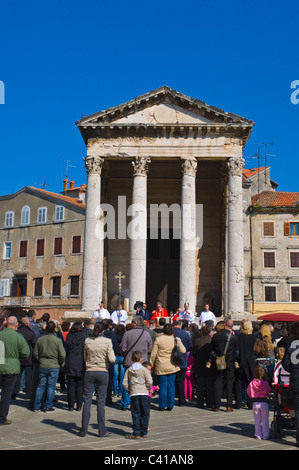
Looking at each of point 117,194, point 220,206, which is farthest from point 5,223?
Answer: point 220,206

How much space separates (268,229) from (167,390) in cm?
3257

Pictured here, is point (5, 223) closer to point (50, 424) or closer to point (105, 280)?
point (105, 280)

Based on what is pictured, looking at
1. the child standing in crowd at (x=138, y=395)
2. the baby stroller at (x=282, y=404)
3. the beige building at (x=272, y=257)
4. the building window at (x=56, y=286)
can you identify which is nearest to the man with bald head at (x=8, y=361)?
the child standing in crowd at (x=138, y=395)

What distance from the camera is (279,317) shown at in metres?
28.9

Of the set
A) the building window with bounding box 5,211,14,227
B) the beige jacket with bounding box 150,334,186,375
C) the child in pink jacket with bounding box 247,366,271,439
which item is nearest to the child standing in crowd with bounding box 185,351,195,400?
the beige jacket with bounding box 150,334,186,375

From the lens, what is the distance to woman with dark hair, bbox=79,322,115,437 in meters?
8.48

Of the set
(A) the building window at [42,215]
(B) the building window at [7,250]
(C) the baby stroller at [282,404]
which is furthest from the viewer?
(B) the building window at [7,250]

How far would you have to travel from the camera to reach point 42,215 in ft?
151

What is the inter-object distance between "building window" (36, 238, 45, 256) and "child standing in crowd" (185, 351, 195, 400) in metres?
33.3

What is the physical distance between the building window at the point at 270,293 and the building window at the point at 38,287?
58.8 ft

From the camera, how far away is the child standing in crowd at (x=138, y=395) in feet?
27.4

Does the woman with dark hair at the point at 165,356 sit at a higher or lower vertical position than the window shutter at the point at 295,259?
lower

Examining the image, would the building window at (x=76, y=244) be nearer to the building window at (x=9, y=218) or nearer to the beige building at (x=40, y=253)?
the beige building at (x=40, y=253)

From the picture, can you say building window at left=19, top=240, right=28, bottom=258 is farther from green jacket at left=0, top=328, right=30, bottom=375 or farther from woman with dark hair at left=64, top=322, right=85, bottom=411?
green jacket at left=0, top=328, right=30, bottom=375
